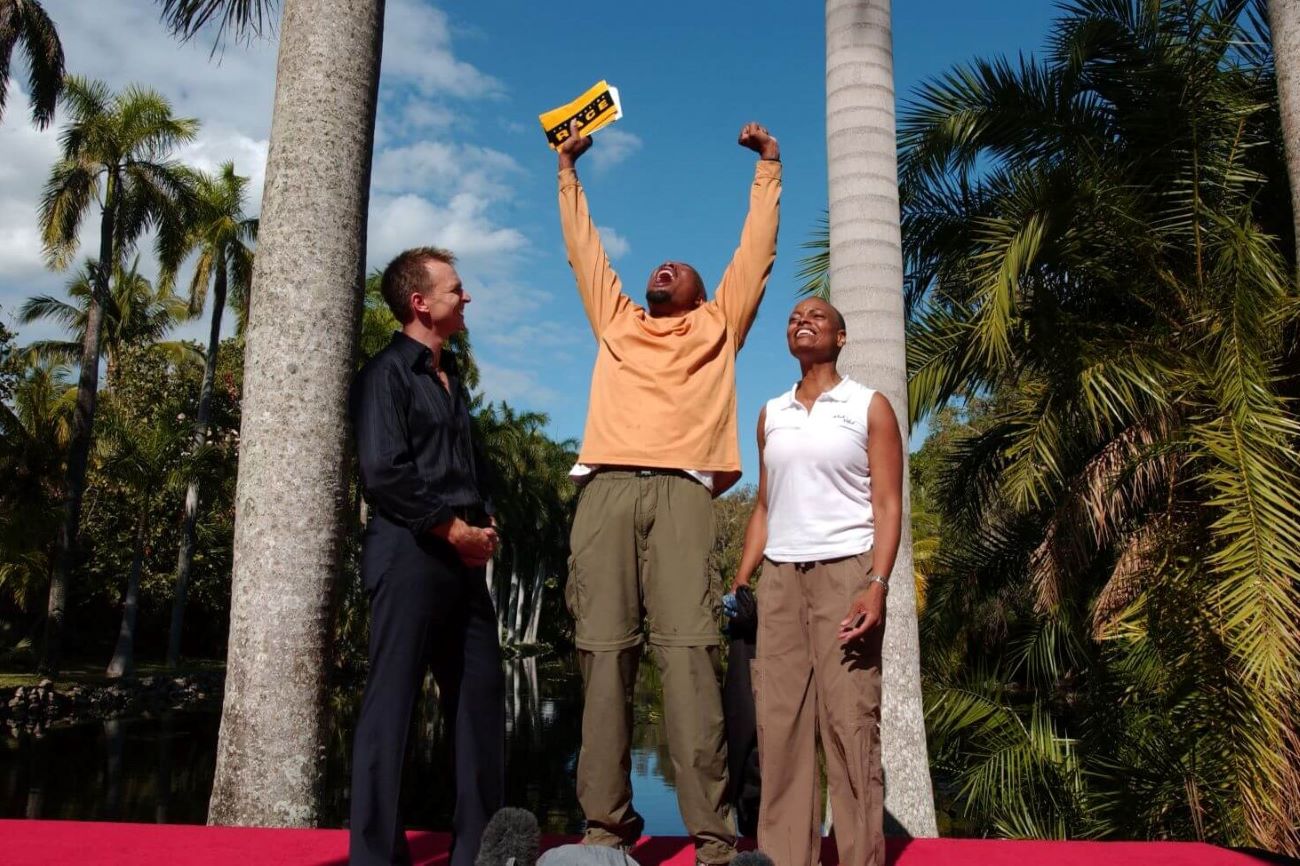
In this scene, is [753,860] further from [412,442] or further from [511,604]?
[511,604]

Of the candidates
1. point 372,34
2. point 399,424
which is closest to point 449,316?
point 399,424

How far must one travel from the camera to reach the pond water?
40.6 ft

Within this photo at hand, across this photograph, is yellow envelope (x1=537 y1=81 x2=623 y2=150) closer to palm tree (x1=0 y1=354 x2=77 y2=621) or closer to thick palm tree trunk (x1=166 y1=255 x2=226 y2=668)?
palm tree (x1=0 y1=354 x2=77 y2=621)

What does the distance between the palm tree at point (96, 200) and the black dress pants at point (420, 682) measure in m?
A: 21.7

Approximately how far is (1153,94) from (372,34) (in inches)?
275

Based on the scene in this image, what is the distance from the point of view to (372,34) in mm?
4754

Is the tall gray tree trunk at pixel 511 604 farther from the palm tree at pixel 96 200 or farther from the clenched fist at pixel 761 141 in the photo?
the clenched fist at pixel 761 141

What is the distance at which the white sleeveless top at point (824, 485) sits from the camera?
3418 mm

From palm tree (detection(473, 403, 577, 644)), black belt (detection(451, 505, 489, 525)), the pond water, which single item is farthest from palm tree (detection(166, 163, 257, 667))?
black belt (detection(451, 505, 489, 525))

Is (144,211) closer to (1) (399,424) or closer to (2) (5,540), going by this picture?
→ (2) (5,540)

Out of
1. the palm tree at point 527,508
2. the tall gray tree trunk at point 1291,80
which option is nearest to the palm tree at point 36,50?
the tall gray tree trunk at point 1291,80

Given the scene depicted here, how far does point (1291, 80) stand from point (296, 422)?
20.7 feet

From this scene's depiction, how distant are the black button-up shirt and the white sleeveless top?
1022 mm

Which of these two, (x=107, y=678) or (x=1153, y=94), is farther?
(x=107, y=678)
